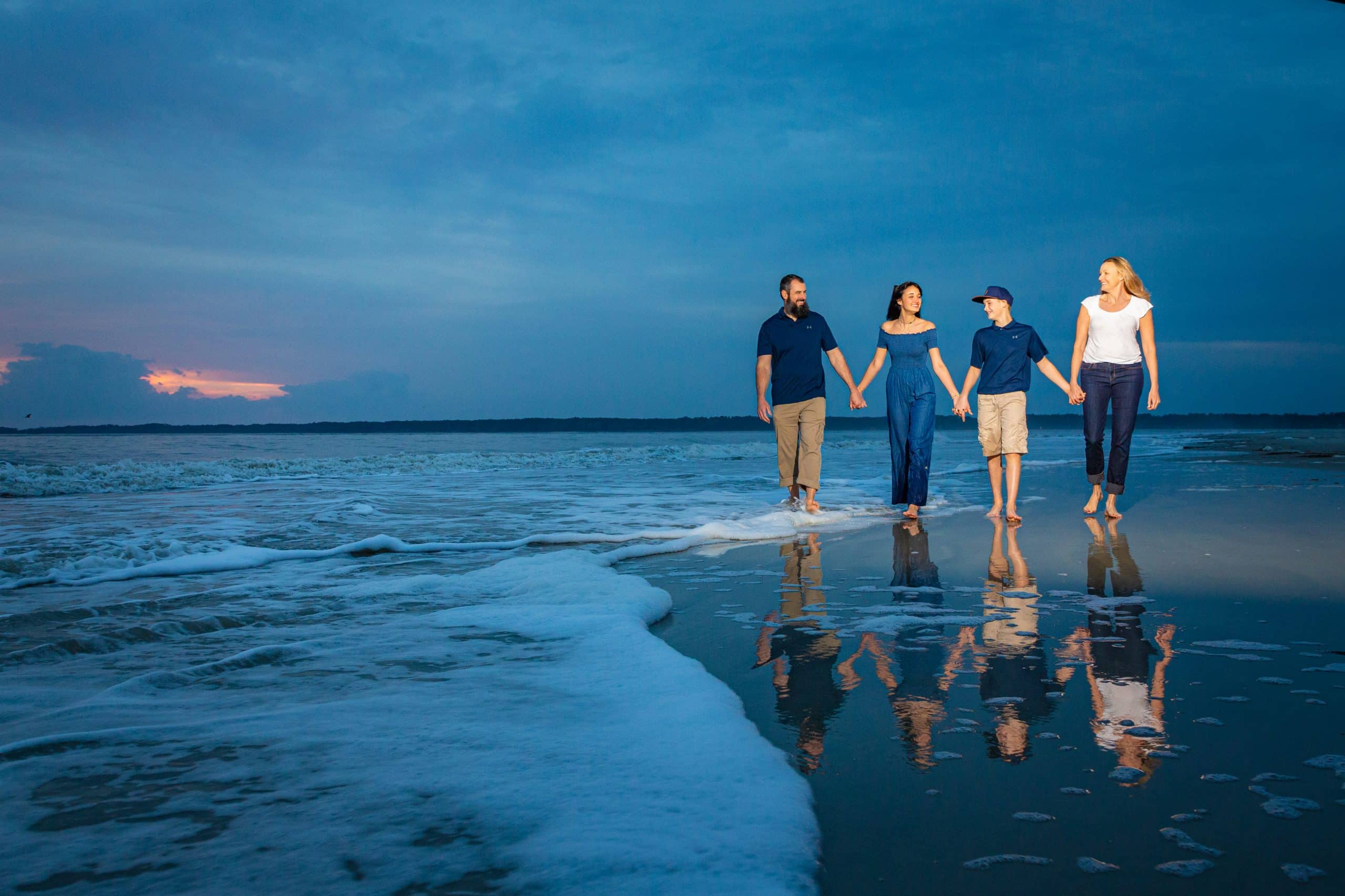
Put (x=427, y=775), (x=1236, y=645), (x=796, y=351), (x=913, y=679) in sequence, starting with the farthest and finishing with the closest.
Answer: (x=796, y=351), (x=1236, y=645), (x=913, y=679), (x=427, y=775)

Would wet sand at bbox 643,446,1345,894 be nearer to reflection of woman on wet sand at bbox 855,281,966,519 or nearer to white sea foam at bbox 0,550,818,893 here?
white sea foam at bbox 0,550,818,893

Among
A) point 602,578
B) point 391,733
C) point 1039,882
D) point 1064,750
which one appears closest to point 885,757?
point 1064,750

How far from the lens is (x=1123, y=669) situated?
2.77 meters

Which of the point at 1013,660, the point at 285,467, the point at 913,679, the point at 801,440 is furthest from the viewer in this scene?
the point at 285,467

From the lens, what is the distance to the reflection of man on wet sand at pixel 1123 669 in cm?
214

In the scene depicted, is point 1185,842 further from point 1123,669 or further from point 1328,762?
point 1123,669

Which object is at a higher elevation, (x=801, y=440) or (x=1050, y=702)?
(x=801, y=440)

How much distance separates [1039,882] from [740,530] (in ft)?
17.4

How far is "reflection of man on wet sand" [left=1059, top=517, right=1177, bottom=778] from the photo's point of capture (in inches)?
84.2

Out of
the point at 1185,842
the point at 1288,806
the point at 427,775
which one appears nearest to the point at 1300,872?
the point at 1185,842

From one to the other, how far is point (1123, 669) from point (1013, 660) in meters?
0.35

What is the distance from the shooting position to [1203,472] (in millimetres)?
12531

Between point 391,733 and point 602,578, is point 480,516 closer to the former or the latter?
point 602,578

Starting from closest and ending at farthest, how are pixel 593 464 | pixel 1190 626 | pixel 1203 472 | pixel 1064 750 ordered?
pixel 1064 750
pixel 1190 626
pixel 1203 472
pixel 593 464
